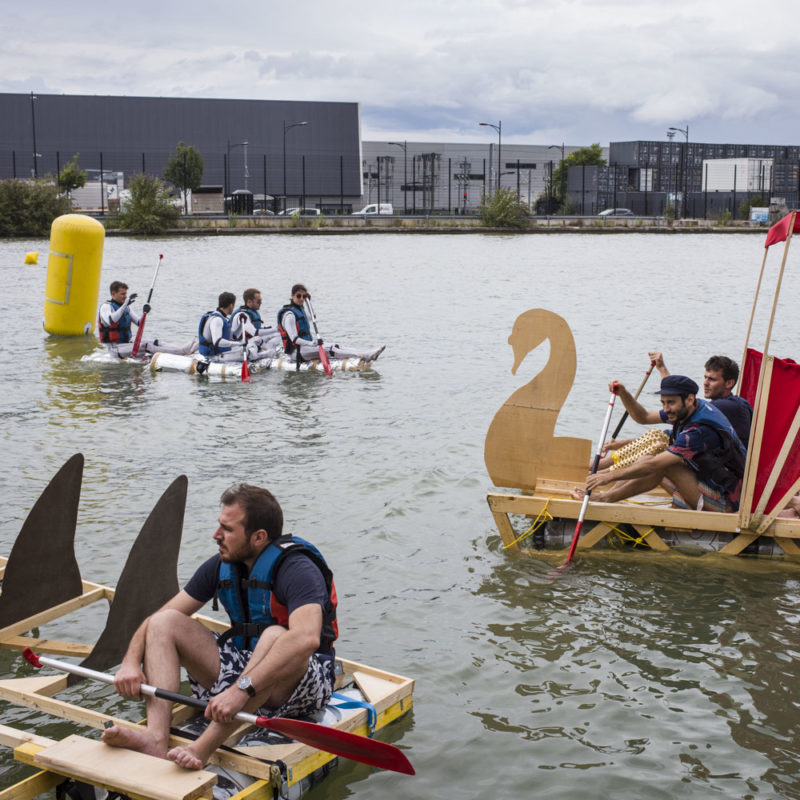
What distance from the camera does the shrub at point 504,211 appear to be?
6494 centimetres

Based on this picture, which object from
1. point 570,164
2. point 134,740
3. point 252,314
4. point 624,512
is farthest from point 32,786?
point 570,164

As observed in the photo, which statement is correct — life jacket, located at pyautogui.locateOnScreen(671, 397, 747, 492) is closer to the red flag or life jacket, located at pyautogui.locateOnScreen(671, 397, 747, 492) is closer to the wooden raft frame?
the red flag

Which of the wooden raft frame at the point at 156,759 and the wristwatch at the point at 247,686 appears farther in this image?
the wristwatch at the point at 247,686

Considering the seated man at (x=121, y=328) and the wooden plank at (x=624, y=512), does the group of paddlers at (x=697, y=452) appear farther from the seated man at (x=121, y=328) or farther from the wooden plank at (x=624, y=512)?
the seated man at (x=121, y=328)

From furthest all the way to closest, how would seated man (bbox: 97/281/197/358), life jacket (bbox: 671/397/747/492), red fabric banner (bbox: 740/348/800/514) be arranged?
seated man (bbox: 97/281/197/358)
life jacket (bbox: 671/397/747/492)
red fabric banner (bbox: 740/348/800/514)

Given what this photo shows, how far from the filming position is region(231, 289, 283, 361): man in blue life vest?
17.5 metres

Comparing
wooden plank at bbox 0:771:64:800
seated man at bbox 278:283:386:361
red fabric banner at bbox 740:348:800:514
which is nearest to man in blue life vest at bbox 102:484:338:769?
wooden plank at bbox 0:771:64:800

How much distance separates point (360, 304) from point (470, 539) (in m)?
20.6

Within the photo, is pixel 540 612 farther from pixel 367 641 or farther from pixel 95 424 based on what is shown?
pixel 95 424

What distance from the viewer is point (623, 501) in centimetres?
868

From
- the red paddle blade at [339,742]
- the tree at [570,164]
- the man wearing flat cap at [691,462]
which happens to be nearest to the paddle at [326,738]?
the red paddle blade at [339,742]

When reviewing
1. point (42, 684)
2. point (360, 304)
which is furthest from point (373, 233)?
point (42, 684)

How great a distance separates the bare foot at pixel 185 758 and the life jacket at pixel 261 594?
72cm

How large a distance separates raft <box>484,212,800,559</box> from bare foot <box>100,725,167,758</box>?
4.18 metres
